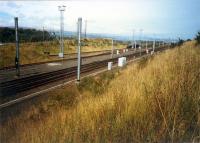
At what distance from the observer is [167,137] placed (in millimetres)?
4672

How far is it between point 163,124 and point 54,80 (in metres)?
22.1

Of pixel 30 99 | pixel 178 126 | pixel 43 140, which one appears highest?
pixel 178 126

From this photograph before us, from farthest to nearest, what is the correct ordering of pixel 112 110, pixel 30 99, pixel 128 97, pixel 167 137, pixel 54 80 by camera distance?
pixel 54 80 < pixel 30 99 < pixel 128 97 < pixel 112 110 < pixel 167 137

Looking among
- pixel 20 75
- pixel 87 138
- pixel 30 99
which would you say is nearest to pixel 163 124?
pixel 87 138

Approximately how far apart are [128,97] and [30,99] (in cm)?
1285

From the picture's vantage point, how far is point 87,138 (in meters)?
4.98

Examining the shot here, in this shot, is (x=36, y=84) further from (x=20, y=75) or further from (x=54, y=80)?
(x=20, y=75)

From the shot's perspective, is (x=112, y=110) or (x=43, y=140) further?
(x=112, y=110)

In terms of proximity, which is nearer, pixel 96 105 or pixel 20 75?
Answer: pixel 96 105

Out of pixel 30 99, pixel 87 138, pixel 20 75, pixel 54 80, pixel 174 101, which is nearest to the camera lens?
pixel 87 138

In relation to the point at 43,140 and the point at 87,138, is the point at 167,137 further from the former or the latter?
the point at 43,140

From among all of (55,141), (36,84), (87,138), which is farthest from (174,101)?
(36,84)

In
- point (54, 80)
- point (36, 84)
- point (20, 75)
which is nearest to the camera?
point (36, 84)

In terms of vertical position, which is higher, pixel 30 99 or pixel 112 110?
pixel 112 110
